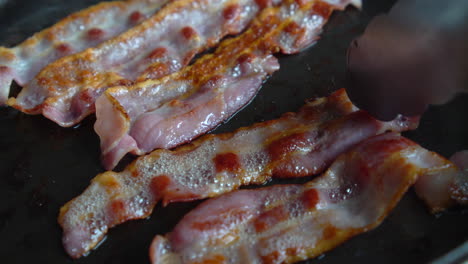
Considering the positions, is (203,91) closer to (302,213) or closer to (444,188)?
(302,213)

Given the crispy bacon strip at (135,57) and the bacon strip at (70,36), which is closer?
the crispy bacon strip at (135,57)

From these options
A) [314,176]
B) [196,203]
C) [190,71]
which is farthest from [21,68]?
[314,176]

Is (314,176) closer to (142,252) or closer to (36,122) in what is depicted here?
(142,252)

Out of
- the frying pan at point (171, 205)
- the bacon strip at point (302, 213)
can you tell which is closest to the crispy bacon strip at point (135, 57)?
the frying pan at point (171, 205)

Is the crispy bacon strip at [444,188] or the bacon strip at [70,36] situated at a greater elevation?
the bacon strip at [70,36]

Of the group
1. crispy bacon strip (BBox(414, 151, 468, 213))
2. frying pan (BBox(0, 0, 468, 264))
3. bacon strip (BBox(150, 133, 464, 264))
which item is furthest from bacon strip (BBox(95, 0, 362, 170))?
crispy bacon strip (BBox(414, 151, 468, 213))

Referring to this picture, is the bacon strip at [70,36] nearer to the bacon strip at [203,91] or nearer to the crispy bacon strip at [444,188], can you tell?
the bacon strip at [203,91]
